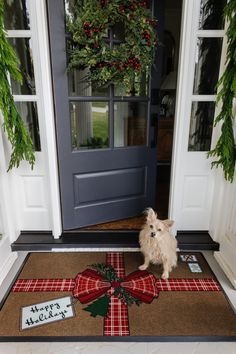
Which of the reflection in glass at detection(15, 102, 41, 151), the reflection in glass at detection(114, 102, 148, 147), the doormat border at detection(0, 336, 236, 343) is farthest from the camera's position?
the reflection in glass at detection(114, 102, 148, 147)

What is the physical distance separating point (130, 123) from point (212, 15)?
1.07 metres

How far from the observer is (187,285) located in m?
1.92

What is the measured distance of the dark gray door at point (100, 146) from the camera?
2176 millimetres

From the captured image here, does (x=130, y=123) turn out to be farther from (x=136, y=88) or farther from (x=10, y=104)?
(x=10, y=104)

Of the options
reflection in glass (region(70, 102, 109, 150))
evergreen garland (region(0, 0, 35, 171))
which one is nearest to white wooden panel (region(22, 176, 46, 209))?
evergreen garland (region(0, 0, 35, 171))

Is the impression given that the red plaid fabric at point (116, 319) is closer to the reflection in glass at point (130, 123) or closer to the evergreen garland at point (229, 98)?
the evergreen garland at point (229, 98)

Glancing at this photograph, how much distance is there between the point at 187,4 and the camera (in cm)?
190

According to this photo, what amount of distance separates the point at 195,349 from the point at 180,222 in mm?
1128

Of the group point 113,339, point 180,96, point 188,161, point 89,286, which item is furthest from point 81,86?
point 113,339

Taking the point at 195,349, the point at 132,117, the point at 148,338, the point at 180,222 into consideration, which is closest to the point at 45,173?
the point at 132,117

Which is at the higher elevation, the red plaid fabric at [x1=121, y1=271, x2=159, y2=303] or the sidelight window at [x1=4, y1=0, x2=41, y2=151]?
the sidelight window at [x1=4, y1=0, x2=41, y2=151]

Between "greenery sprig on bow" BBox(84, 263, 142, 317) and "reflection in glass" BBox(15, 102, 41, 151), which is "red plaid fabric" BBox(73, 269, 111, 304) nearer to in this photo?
"greenery sprig on bow" BBox(84, 263, 142, 317)

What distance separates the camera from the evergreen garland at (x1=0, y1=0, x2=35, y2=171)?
1544 millimetres

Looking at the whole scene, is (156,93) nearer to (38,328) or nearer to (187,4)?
(187,4)
